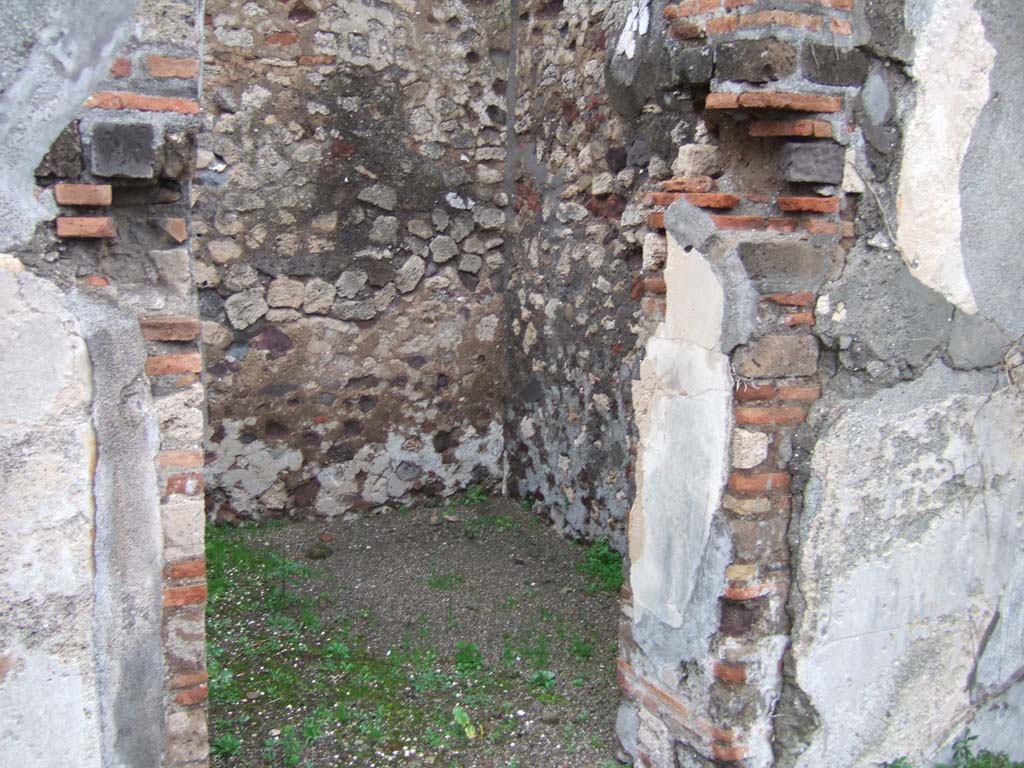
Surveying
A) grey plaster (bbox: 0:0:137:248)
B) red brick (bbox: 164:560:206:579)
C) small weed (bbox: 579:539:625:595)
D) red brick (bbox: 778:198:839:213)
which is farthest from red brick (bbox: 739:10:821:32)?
small weed (bbox: 579:539:625:595)

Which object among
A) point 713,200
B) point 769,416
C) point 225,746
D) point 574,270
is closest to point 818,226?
point 713,200

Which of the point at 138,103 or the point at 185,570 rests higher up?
the point at 138,103

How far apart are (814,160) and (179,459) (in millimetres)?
1806

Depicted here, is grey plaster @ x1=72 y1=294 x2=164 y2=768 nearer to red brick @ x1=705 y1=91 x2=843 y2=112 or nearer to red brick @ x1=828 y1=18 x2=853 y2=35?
red brick @ x1=705 y1=91 x2=843 y2=112

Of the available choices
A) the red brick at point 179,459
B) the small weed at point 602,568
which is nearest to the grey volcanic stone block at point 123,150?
the red brick at point 179,459

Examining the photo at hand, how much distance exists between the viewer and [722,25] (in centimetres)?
249

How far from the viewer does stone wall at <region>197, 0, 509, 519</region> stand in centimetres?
473

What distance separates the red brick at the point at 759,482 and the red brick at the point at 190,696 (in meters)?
1.51

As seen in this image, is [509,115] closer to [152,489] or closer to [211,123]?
[211,123]

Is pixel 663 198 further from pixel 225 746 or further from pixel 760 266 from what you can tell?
pixel 225 746

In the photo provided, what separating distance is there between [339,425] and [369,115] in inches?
65.0

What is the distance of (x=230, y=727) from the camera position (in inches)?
131

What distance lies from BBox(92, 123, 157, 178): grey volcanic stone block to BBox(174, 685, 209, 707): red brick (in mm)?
1248

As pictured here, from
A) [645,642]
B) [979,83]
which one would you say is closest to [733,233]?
[979,83]
